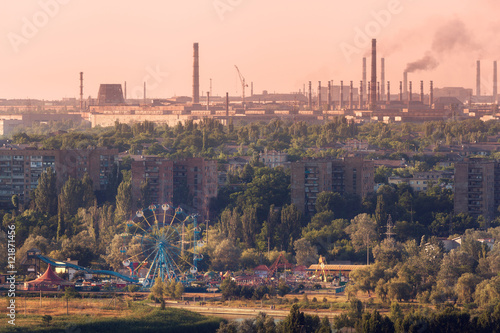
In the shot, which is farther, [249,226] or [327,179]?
[327,179]

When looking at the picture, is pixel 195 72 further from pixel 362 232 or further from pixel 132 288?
pixel 132 288

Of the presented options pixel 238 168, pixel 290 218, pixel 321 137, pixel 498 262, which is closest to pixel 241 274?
pixel 290 218

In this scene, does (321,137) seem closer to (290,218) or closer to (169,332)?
(290,218)

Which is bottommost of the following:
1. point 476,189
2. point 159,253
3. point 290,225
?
point 159,253

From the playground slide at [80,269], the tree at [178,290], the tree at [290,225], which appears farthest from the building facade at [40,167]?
the tree at [178,290]

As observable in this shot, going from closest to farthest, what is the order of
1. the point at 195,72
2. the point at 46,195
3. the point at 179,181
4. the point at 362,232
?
the point at 362,232 → the point at 46,195 → the point at 179,181 → the point at 195,72

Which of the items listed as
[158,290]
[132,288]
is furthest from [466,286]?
[132,288]

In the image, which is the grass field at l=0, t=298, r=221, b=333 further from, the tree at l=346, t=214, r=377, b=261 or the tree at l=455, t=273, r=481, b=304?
the tree at l=346, t=214, r=377, b=261

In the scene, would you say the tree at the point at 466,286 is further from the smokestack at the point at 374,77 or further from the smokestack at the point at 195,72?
the smokestack at the point at 195,72
